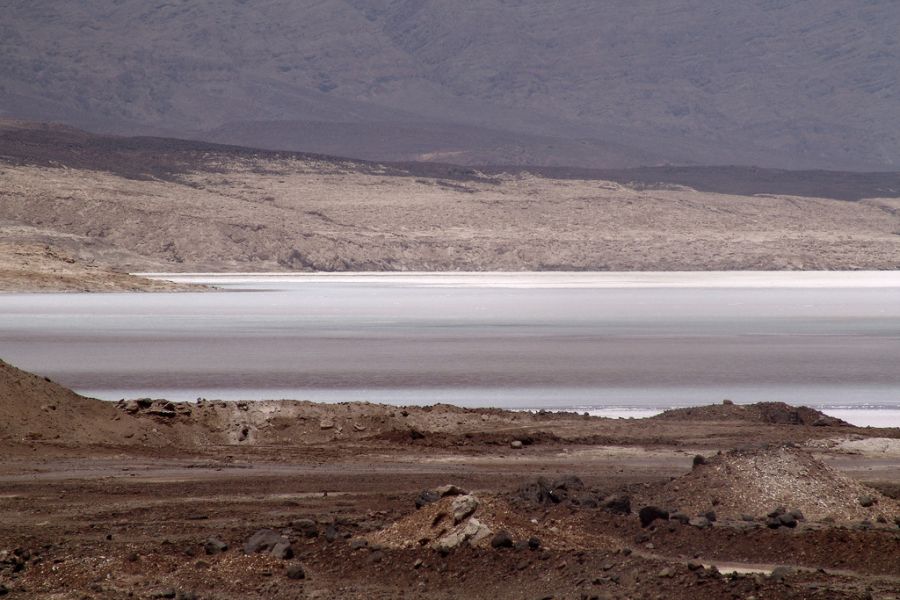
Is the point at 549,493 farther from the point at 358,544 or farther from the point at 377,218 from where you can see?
the point at 377,218

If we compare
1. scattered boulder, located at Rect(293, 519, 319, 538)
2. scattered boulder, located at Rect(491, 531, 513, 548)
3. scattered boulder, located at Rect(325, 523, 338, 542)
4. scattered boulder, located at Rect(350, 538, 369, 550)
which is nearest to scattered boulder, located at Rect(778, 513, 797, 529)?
scattered boulder, located at Rect(491, 531, 513, 548)

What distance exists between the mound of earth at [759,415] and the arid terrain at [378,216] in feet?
170

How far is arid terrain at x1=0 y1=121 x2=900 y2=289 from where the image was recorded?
7975 cm

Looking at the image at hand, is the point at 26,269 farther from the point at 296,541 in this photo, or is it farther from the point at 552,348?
the point at 296,541

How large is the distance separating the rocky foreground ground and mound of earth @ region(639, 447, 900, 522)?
0.05 ft

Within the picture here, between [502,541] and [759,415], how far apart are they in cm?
877

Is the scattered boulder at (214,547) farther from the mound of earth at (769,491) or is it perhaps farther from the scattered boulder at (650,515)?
the mound of earth at (769,491)

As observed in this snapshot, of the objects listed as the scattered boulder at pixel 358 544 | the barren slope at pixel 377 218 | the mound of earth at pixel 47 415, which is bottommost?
the scattered boulder at pixel 358 544

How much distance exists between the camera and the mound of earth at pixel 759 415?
16344 millimetres

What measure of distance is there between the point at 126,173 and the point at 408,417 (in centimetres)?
8684

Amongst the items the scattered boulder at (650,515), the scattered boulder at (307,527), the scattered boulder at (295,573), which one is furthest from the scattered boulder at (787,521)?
the scattered boulder at (295,573)

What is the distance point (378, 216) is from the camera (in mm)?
94688

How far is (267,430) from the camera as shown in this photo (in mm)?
15578

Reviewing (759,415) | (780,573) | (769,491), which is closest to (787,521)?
(769,491)
